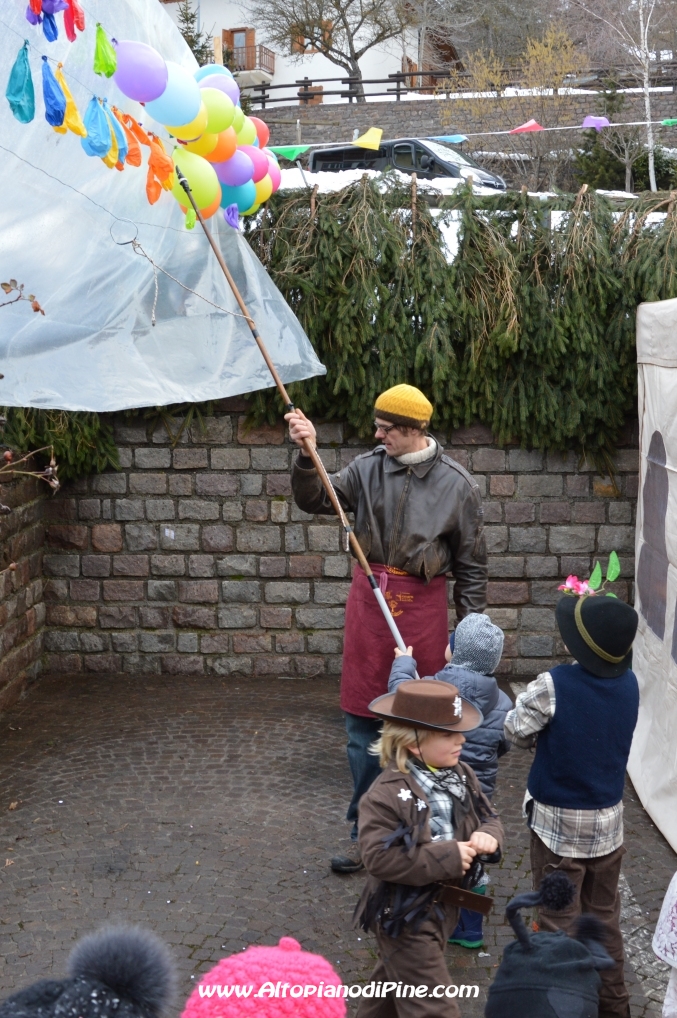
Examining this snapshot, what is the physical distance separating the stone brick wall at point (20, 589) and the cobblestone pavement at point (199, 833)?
203mm

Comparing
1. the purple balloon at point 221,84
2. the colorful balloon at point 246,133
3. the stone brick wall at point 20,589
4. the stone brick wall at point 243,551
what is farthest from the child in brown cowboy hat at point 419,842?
the stone brick wall at point 243,551

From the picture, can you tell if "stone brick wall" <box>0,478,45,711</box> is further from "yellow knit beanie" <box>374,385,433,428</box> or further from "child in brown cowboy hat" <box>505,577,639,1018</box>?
"child in brown cowboy hat" <box>505,577,639,1018</box>

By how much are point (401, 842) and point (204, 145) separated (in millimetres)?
3205

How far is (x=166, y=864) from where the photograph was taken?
15.4 feet

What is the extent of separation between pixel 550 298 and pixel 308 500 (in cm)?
320

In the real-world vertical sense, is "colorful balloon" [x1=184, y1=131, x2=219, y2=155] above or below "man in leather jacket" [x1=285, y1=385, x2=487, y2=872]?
above

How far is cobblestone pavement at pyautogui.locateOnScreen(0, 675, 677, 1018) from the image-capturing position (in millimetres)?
4093

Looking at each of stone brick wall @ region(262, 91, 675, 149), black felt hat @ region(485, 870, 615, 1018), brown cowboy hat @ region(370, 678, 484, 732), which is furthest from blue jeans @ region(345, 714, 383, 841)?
stone brick wall @ region(262, 91, 675, 149)

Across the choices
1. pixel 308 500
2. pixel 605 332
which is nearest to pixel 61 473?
pixel 308 500

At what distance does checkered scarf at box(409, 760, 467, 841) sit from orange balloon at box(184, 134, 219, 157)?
9.74 ft

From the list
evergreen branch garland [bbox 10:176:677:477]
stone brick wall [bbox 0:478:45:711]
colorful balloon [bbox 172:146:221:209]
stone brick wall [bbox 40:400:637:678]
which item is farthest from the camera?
stone brick wall [bbox 40:400:637:678]

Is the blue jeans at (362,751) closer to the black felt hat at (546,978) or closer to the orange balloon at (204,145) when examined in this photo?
the black felt hat at (546,978)

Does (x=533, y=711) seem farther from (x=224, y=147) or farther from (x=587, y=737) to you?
(x=224, y=147)

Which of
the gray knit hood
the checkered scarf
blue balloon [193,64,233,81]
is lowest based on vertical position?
the checkered scarf
